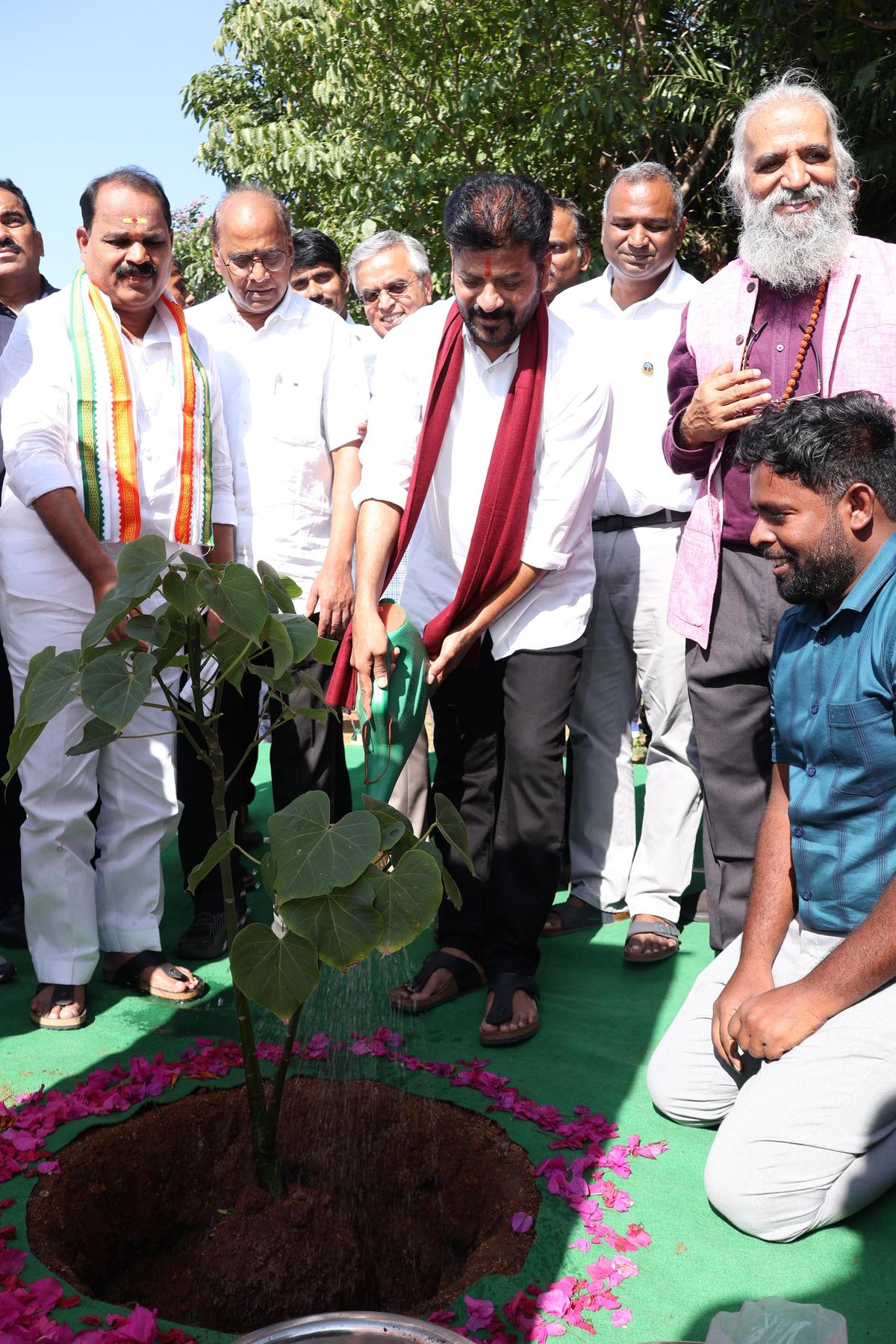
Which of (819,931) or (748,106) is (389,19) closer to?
(748,106)

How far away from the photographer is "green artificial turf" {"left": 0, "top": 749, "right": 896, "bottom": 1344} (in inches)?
85.1

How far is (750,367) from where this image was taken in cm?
316

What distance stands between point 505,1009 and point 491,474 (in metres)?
1.35

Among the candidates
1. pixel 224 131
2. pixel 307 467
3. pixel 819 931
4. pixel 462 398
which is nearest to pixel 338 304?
pixel 307 467

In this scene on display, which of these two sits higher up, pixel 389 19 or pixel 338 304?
pixel 389 19

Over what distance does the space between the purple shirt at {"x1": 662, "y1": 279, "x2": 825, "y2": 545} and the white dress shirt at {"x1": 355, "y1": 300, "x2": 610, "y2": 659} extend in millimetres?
209

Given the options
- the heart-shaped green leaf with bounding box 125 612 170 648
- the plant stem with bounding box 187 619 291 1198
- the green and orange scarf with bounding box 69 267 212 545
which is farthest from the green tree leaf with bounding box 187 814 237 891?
the green and orange scarf with bounding box 69 267 212 545

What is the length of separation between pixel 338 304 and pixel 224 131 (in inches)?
264

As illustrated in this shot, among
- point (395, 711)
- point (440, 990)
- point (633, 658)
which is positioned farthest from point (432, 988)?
point (633, 658)

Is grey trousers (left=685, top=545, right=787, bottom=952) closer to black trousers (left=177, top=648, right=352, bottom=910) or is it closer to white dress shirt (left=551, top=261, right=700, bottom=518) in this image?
white dress shirt (left=551, top=261, right=700, bottom=518)

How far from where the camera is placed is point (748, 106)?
324 cm

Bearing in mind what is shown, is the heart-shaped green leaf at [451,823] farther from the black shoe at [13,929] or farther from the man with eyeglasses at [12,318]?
the black shoe at [13,929]

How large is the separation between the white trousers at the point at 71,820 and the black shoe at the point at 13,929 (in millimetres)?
438

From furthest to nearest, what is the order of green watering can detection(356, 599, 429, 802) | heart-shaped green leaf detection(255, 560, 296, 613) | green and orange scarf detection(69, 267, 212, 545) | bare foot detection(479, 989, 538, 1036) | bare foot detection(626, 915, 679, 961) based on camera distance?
bare foot detection(626, 915, 679, 961), green and orange scarf detection(69, 267, 212, 545), bare foot detection(479, 989, 538, 1036), green watering can detection(356, 599, 429, 802), heart-shaped green leaf detection(255, 560, 296, 613)
